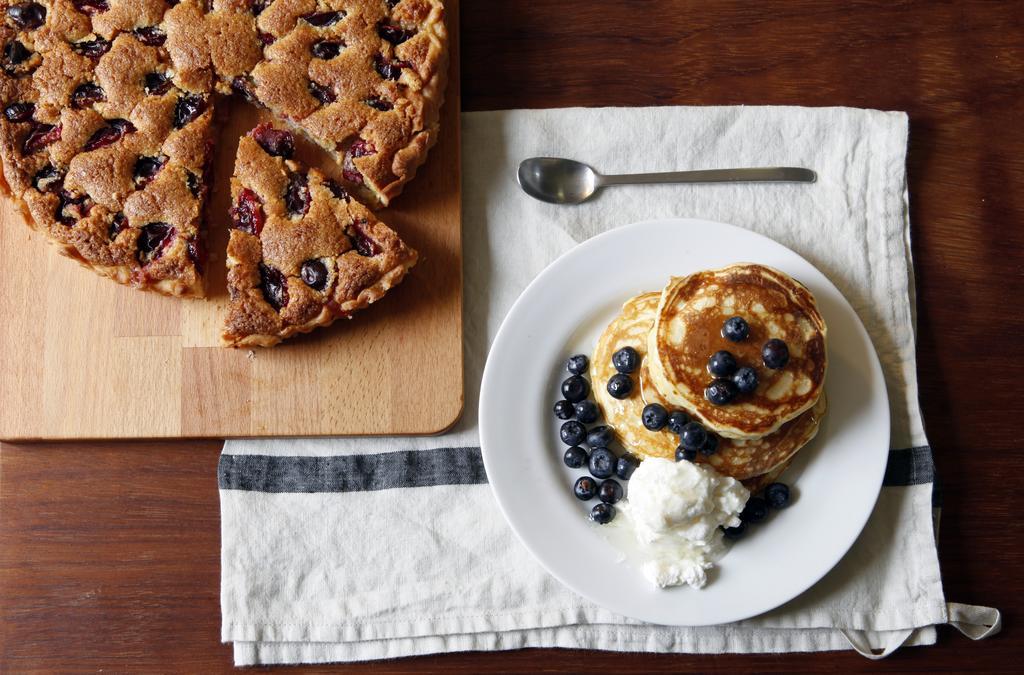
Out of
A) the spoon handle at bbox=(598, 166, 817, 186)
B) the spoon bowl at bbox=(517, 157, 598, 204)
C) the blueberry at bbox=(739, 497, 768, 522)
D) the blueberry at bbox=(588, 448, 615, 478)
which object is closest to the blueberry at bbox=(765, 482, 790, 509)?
the blueberry at bbox=(739, 497, 768, 522)

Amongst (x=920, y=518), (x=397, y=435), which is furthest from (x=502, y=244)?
(x=920, y=518)

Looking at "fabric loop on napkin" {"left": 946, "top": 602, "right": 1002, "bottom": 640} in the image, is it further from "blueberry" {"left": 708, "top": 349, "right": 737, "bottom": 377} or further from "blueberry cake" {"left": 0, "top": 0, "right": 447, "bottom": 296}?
"blueberry cake" {"left": 0, "top": 0, "right": 447, "bottom": 296}

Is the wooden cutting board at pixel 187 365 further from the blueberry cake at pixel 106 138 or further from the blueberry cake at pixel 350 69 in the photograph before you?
the blueberry cake at pixel 350 69

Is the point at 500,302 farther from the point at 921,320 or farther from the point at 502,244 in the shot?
the point at 921,320

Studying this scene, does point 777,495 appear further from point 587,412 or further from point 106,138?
point 106,138

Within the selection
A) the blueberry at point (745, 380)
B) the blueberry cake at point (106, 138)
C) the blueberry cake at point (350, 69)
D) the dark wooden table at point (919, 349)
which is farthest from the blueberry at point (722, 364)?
the blueberry cake at point (106, 138)
